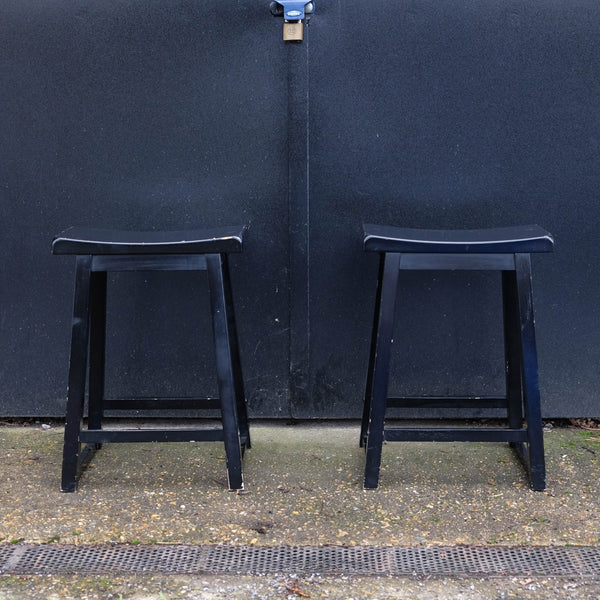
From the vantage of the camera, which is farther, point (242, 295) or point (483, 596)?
point (242, 295)

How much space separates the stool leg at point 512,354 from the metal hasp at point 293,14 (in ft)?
3.89

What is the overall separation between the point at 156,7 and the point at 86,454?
5.67 feet

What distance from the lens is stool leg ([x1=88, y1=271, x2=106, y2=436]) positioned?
302 cm

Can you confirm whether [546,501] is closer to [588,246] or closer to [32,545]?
[588,246]

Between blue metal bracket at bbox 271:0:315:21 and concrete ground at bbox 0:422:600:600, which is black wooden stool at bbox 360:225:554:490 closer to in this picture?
concrete ground at bbox 0:422:600:600

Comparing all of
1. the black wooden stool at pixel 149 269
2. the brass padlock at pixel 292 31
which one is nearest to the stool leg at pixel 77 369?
the black wooden stool at pixel 149 269

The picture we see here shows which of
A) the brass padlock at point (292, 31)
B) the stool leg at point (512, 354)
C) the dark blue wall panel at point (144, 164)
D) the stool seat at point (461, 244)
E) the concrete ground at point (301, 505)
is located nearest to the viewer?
the concrete ground at point (301, 505)

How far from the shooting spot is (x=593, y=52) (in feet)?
10.5

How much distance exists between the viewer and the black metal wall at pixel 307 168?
126 inches

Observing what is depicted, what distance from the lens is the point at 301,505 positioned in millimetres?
2752

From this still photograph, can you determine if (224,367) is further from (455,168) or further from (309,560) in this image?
(455,168)

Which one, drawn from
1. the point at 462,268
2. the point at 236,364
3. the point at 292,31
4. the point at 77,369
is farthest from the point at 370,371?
the point at 292,31

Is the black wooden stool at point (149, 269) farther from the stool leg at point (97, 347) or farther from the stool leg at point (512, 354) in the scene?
the stool leg at point (512, 354)

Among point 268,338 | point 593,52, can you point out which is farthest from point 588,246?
point 268,338
